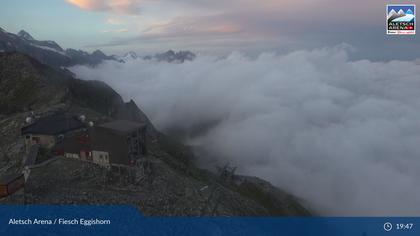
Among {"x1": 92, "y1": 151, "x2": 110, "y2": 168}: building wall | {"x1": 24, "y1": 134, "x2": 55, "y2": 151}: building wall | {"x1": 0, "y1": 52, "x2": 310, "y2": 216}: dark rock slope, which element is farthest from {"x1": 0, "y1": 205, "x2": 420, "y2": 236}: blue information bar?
{"x1": 24, "y1": 134, "x2": 55, "y2": 151}: building wall

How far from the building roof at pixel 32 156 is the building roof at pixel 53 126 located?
1.89m

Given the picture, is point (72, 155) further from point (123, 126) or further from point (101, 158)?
point (123, 126)

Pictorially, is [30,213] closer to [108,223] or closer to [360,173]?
[108,223]

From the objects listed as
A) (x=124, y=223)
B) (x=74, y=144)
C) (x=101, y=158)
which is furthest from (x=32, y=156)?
(x=124, y=223)

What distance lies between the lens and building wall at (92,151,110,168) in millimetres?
37781

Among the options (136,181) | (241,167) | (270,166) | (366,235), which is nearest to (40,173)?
(136,181)

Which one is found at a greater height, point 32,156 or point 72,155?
point 32,156

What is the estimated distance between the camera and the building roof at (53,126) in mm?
42175

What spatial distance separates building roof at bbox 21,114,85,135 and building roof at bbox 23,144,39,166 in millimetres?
1887

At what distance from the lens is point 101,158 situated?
38.0 m

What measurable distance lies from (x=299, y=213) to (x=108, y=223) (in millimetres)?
58567

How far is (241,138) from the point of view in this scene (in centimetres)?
18112

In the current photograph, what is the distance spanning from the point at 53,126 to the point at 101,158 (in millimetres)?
8562

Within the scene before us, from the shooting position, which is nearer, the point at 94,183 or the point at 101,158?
the point at 94,183
